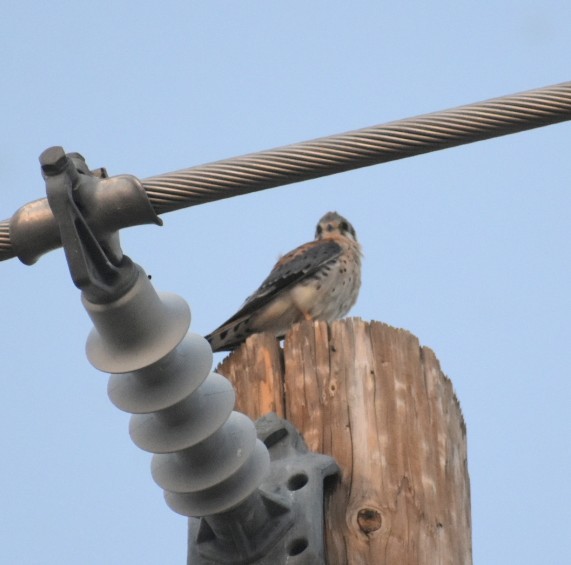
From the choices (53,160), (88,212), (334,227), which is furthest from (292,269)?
(53,160)

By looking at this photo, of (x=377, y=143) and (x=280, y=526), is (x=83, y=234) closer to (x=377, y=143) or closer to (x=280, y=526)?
(x=377, y=143)

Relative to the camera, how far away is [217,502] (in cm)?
407

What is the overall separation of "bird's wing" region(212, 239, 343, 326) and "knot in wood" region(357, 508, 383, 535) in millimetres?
3418

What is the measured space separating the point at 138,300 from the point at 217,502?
2.27 ft

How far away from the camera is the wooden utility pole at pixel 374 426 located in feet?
13.8

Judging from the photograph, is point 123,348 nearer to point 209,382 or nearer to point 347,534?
point 209,382

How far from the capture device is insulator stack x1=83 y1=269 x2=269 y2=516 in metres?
3.69

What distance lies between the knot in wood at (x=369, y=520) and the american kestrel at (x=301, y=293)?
317 cm

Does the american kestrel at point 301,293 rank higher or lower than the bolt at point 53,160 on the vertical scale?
higher

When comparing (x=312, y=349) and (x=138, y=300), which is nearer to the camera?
(x=138, y=300)

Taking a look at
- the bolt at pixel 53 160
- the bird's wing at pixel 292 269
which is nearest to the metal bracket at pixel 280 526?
the bolt at pixel 53 160

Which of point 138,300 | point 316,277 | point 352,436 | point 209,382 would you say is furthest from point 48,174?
point 316,277

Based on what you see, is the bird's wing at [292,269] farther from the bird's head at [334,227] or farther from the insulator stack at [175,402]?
the insulator stack at [175,402]

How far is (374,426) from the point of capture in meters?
4.45
